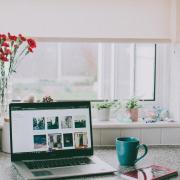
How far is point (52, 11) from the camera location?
7.36ft

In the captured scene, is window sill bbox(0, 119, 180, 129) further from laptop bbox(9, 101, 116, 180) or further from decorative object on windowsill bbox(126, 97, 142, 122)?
laptop bbox(9, 101, 116, 180)

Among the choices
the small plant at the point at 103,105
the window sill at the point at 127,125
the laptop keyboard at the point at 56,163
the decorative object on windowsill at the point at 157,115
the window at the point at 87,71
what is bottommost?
the laptop keyboard at the point at 56,163

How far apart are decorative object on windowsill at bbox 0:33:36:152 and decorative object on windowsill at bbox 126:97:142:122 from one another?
2.09ft

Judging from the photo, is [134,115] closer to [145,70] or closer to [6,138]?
[145,70]

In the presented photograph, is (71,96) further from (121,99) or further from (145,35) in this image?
A: (145,35)

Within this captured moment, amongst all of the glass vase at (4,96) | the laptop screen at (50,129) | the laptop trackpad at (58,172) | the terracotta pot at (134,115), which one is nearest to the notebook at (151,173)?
the laptop trackpad at (58,172)

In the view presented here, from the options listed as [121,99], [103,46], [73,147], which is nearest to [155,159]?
[73,147]

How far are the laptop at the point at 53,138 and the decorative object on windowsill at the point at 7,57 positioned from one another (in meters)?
0.31

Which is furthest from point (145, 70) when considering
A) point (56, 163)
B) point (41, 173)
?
point (41, 173)

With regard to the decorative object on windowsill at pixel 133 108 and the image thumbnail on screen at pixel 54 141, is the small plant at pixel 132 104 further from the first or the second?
the image thumbnail on screen at pixel 54 141

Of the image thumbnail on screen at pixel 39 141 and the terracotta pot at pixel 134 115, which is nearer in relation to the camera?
the image thumbnail on screen at pixel 39 141

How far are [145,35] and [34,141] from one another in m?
0.87

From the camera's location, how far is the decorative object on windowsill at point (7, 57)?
6.72ft

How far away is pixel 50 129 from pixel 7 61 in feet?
1.37
